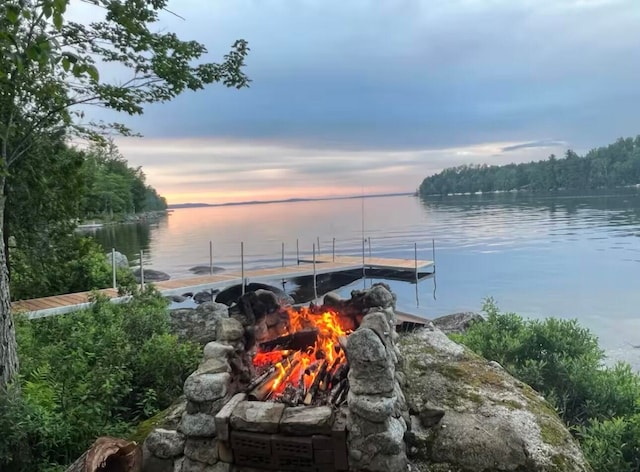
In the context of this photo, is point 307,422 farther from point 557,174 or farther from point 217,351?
point 557,174

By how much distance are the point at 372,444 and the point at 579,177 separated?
152748 mm

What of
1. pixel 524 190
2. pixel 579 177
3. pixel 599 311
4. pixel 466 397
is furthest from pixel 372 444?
pixel 524 190

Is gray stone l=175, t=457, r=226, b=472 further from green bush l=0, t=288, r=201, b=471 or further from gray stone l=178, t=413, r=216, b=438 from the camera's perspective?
green bush l=0, t=288, r=201, b=471

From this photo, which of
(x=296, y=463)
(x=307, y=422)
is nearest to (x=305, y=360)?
(x=307, y=422)

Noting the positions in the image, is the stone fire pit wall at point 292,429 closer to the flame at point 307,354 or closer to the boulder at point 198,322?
the flame at point 307,354

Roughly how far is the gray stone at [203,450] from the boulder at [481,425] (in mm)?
1954

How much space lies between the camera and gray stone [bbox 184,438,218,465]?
14.8ft

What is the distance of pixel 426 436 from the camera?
4.73 meters

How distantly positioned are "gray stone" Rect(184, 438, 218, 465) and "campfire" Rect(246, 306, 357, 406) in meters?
0.58

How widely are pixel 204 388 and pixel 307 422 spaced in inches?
44.1

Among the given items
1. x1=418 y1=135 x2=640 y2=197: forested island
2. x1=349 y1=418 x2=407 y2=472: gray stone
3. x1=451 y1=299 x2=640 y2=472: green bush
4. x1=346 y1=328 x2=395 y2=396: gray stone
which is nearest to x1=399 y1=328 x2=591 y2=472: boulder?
x1=349 y1=418 x2=407 y2=472: gray stone

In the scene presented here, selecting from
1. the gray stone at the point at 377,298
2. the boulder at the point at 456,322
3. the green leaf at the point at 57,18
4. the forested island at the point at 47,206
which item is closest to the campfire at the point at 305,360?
the gray stone at the point at 377,298

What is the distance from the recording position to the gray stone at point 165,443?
15.4 ft

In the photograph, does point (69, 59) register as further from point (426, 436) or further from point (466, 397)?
point (466, 397)
